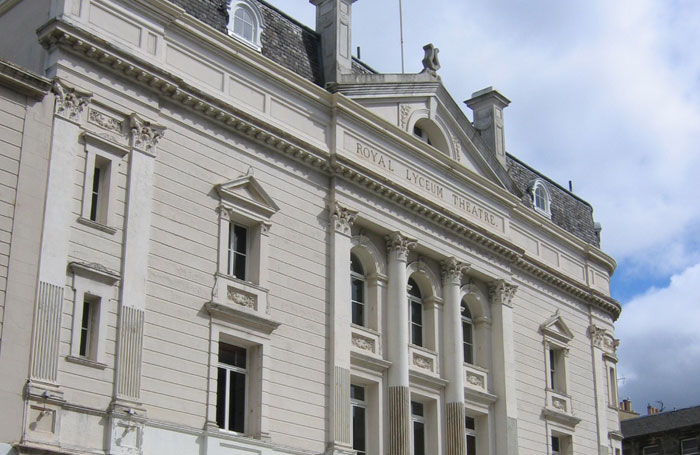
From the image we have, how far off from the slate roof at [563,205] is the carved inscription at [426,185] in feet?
12.6

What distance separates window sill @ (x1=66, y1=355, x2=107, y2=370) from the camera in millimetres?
22750

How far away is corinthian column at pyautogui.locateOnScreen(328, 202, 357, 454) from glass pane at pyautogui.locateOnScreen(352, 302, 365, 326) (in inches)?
49.9

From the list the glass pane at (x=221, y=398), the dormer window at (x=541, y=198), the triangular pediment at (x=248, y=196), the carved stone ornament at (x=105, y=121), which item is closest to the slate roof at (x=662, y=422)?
the dormer window at (x=541, y=198)

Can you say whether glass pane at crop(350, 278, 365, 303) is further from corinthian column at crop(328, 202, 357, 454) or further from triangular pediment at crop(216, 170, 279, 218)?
triangular pediment at crop(216, 170, 279, 218)

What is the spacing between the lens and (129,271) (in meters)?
24.5

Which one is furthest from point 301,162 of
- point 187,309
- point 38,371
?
point 38,371

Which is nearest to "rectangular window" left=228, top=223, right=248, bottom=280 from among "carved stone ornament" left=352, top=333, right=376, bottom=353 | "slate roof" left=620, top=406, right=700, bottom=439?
"carved stone ornament" left=352, top=333, right=376, bottom=353

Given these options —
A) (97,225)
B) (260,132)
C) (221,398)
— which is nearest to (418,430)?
(221,398)

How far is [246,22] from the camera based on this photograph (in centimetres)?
3062

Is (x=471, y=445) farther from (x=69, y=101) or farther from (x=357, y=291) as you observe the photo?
(x=69, y=101)

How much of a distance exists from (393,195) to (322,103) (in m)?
3.59

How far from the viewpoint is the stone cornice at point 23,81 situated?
23.1 meters

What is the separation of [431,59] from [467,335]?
9.47 metres

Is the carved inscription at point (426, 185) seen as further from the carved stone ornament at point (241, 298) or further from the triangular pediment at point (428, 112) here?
the carved stone ornament at point (241, 298)
